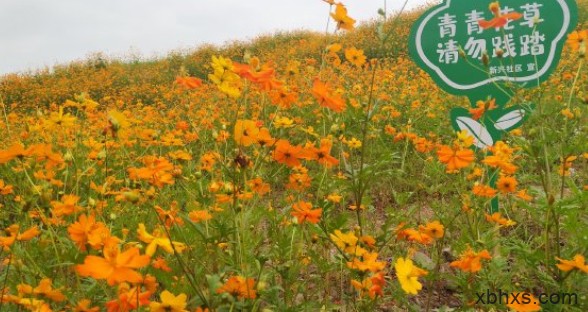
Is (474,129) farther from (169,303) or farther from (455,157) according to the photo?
(169,303)

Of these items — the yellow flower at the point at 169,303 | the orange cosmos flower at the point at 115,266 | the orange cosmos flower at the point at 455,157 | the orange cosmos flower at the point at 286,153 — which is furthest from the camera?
the orange cosmos flower at the point at 455,157

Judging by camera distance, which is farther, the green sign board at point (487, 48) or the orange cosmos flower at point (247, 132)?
the green sign board at point (487, 48)

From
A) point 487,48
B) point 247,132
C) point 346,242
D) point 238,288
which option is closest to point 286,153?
point 247,132

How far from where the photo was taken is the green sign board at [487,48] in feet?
7.80

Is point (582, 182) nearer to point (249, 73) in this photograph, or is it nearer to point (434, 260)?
point (434, 260)

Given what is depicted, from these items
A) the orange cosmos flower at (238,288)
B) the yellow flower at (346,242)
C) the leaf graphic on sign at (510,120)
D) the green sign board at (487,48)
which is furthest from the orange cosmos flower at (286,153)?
the leaf graphic on sign at (510,120)

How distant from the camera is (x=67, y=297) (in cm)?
116

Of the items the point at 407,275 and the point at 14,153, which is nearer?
the point at 407,275

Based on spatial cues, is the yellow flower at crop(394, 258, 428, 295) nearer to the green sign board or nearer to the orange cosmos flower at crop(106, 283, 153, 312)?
the orange cosmos flower at crop(106, 283, 153, 312)

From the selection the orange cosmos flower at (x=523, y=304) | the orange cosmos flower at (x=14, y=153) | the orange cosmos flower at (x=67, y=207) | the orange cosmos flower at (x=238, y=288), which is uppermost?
the orange cosmos flower at (x=14, y=153)

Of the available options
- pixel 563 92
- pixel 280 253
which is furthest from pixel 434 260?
pixel 563 92

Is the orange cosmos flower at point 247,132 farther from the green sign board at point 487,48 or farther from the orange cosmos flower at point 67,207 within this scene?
the green sign board at point 487,48

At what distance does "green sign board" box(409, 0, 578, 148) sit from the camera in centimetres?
238

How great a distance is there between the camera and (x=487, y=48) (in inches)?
101
